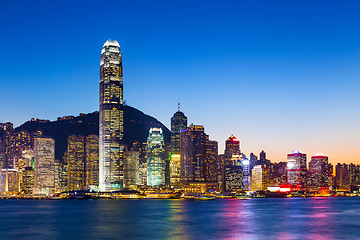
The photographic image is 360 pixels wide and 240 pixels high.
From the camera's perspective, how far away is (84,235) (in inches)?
3848

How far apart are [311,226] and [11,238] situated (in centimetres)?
6294

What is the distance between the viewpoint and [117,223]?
12194 cm

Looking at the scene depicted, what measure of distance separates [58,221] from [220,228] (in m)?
45.8

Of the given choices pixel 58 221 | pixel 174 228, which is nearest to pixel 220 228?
pixel 174 228

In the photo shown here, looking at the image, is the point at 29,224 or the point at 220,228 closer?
the point at 220,228

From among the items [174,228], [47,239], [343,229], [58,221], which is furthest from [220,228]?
[58,221]

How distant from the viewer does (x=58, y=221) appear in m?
131

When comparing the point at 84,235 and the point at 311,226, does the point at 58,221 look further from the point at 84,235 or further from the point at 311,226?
the point at 311,226

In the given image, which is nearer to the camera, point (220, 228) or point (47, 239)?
point (47, 239)

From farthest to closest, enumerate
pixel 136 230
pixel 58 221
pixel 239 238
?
pixel 58 221 < pixel 136 230 < pixel 239 238

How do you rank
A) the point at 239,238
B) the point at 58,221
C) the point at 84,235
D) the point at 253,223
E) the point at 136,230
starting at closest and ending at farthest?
the point at 239,238
the point at 84,235
the point at 136,230
the point at 253,223
the point at 58,221

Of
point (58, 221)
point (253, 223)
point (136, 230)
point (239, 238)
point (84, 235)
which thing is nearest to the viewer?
point (239, 238)

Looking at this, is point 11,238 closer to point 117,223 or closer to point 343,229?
point 117,223

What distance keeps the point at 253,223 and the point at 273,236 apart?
86.0 feet
